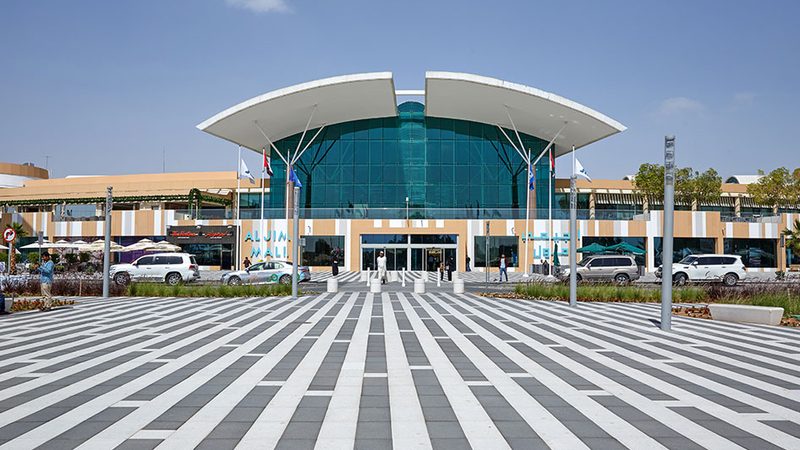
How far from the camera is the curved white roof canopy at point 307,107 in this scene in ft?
159

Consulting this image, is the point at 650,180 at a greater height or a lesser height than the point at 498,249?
greater

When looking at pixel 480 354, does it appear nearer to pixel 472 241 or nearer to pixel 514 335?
pixel 514 335

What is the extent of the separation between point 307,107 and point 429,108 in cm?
1016

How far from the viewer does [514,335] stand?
44.4 ft

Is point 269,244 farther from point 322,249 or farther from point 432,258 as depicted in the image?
point 432,258

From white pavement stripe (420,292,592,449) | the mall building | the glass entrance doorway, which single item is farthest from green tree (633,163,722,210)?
white pavement stripe (420,292,592,449)

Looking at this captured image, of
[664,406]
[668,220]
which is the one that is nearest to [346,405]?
[664,406]

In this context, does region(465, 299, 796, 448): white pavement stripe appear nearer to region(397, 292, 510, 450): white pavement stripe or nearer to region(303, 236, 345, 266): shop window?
region(397, 292, 510, 450): white pavement stripe

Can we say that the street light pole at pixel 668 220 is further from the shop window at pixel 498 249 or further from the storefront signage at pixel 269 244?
the storefront signage at pixel 269 244

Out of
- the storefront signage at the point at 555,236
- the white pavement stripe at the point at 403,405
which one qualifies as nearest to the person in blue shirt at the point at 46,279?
the white pavement stripe at the point at 403,405

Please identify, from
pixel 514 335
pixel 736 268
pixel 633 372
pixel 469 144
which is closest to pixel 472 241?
pixel 469 144

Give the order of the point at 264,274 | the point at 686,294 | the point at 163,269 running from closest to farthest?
1. the point at 686,294
2. the point at 264,274
3. the point at 163,269

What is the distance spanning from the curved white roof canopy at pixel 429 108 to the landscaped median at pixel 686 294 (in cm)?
2678

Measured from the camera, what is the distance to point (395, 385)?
27.5ft
